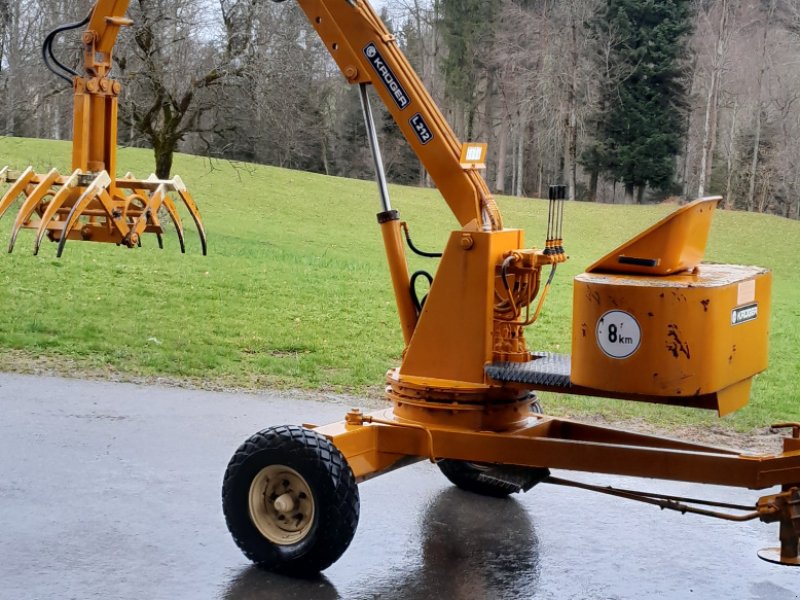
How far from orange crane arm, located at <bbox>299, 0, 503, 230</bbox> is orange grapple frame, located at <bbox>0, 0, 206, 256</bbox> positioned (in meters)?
1.63

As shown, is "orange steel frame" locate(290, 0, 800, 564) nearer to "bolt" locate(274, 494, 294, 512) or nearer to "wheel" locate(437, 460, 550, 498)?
"bolt" locate(274, 494, 294, 512)

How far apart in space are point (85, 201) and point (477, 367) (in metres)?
2.77

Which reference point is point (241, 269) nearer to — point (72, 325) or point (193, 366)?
point (72, 325)

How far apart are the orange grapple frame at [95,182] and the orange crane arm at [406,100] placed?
1635mm

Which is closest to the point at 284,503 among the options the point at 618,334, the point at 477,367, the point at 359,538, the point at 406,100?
the point at 359,538

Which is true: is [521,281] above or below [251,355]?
above

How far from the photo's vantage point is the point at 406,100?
21.1ft

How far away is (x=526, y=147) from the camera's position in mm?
59688

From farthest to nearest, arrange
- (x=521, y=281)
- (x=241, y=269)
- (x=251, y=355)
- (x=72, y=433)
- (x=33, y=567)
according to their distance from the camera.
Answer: (x=241, y=269) < (x=251, y=355) < (x=72, y=433) < (x=521, y=281) < (x=33, y=567)

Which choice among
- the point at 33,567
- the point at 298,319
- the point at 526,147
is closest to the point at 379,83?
the point at 33,567

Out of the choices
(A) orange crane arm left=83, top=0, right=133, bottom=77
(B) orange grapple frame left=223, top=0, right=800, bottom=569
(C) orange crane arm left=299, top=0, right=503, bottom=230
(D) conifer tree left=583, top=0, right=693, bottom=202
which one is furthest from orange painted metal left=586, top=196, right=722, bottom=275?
(D) conifer tree left=583, top=0, right=693, bottom=202

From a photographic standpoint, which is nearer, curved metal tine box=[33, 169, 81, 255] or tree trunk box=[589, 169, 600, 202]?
curved metal tine box=[33, 169, 81, 255]

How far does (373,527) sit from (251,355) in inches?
223

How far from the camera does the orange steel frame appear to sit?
514 cm
